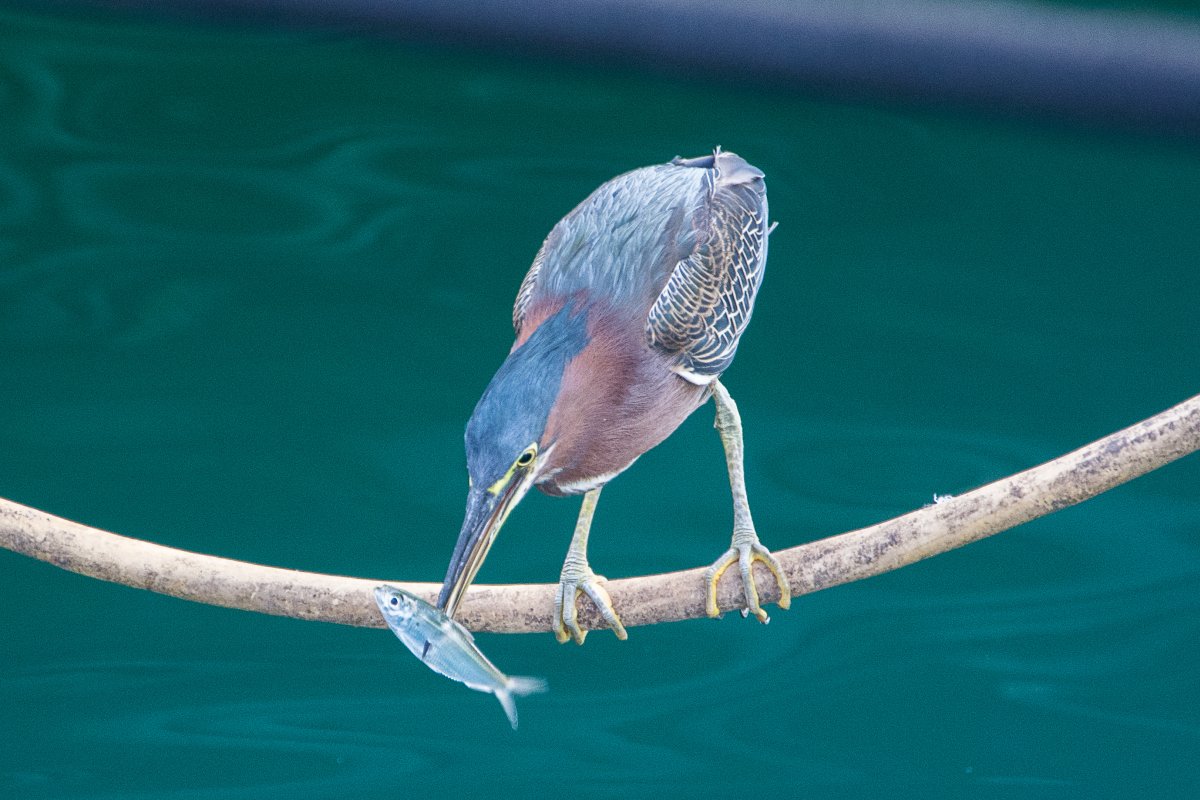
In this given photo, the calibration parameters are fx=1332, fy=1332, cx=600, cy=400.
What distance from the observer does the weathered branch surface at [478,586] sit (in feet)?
4.76

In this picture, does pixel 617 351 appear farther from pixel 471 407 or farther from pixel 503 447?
pixel 471 407

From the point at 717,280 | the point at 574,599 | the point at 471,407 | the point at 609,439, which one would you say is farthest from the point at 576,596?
the point at 471,407

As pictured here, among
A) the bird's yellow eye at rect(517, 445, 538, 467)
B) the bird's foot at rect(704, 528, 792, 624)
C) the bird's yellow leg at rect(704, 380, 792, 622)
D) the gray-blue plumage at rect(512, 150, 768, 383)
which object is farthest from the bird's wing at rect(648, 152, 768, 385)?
the bird's yellow eye at rect(517, 445, 538, 467)

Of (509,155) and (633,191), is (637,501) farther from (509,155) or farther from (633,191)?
(633,191)

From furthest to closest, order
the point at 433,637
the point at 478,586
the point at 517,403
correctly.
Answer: the point at 478,586
the point at 517,403
the point at 433,637

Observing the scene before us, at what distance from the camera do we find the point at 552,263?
1618 millimetres

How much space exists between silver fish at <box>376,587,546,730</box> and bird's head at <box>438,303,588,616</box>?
0.08ft

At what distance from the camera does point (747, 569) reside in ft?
5.31

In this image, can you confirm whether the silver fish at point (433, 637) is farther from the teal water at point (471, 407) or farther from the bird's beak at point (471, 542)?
the teal water at point (471, 407)

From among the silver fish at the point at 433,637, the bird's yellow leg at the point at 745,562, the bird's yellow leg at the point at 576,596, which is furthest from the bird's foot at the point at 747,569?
the silver fish at the point at 433,637

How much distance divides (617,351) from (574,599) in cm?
35

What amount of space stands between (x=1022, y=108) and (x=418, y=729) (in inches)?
64.1

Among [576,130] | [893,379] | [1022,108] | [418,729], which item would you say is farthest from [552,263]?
[418,729]

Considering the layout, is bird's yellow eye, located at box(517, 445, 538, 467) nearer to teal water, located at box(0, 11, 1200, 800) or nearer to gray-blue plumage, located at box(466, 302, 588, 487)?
gray-blue plumage, located at box(466, 302, 588, 487)
